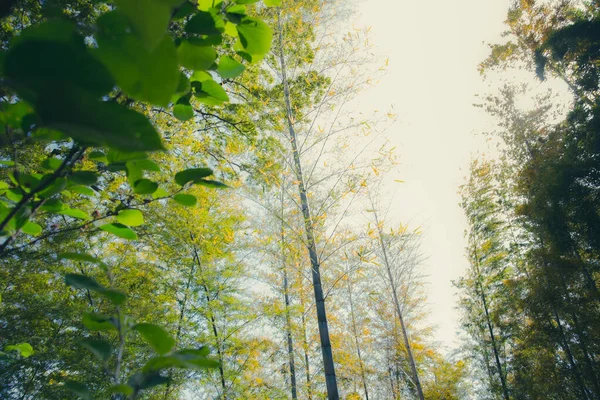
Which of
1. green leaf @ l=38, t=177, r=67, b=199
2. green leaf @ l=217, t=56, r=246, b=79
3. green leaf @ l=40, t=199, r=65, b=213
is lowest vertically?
green leaf @ l=38, t=177, r=67, b=199

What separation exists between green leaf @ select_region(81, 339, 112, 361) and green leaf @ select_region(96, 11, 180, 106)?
1.03 ft

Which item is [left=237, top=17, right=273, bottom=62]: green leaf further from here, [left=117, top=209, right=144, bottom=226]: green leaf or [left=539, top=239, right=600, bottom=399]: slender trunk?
[left=539, top=239, right=600, bottom=399]: slender trunk

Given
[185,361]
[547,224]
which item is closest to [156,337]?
[185,361]

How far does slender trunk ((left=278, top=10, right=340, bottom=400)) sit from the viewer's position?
2.80m

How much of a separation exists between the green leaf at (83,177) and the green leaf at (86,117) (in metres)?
0.30

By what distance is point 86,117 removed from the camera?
0.15m

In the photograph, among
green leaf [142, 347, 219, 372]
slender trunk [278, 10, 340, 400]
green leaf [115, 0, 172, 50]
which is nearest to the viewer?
green leaf [115, 0, 172, 50]

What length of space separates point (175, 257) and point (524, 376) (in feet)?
36.5

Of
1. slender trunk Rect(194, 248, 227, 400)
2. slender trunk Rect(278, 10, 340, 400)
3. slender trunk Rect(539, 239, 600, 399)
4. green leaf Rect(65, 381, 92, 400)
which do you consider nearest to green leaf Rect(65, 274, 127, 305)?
green leaf Rect(65, 381, 92, 400)

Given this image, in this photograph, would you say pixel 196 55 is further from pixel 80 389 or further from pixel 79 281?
pixel 80 389

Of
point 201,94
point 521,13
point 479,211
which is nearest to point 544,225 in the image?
point 479,211

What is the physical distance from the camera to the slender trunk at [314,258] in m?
2.80

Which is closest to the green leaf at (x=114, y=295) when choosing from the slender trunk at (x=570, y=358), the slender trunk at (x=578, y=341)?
the slender trunk at (x=578, y=341)

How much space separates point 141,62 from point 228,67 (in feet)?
1.27
